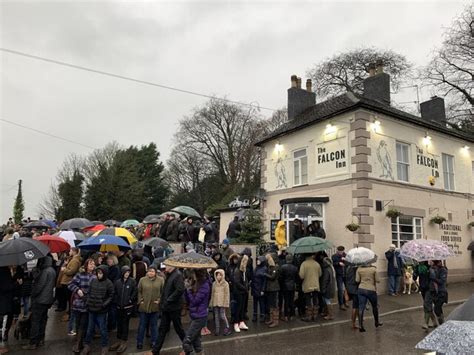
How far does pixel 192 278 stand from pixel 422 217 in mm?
13889

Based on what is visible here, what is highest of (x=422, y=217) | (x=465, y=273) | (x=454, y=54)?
(x=454, y=54)

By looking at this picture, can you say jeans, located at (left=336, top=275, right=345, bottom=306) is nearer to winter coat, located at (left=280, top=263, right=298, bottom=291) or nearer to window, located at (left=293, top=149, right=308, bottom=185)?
winter coat, located at (left=280, top=263, right=298, bottom=291)

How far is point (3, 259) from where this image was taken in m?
7.45

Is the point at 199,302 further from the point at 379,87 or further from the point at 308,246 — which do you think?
the point at 379,87

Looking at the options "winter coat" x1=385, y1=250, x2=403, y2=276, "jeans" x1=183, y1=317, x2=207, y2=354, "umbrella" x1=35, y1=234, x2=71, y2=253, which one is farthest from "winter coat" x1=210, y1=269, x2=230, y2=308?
"winter coat" x1=385, y1=250, x2=403, y2=276

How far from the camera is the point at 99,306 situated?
24.6 feet

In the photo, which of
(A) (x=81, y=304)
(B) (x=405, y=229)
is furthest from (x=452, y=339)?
(B) (x=405, y=229)

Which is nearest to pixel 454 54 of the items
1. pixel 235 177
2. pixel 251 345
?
pixel 235 177

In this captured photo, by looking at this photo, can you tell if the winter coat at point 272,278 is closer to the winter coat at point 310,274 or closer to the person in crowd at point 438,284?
the winter coat at point 310,274

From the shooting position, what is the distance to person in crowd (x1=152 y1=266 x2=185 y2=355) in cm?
732

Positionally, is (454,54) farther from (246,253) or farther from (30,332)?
(30,332)

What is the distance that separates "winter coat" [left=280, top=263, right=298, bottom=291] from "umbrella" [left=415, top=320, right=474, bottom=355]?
27.5 feet

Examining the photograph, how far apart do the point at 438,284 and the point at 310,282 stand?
10.3ft

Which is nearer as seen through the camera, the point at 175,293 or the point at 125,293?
the point at 175,293
